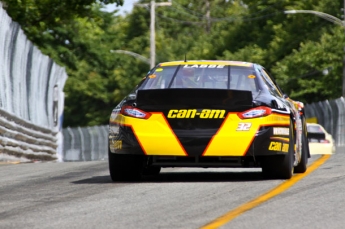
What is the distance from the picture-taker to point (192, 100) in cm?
1219

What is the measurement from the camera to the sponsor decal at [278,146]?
12.2 meters

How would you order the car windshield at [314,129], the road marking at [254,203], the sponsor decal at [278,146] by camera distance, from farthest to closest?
1. the car windshield at [314,129]
2. the sponsor decal at [278,146]
3. the road marking at [254,203]

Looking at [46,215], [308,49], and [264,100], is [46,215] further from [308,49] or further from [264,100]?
[308,49]

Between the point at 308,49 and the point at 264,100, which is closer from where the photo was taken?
the point at 264,100

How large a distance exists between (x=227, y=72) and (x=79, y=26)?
159ft

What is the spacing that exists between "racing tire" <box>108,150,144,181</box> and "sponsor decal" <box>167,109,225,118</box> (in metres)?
0.75

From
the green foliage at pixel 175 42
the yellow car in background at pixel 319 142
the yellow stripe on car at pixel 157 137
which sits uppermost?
the yellow stripe on car at pixel 157 137

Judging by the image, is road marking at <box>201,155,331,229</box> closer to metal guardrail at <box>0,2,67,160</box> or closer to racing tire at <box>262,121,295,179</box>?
racing tire at <box>262,121,295,179</box>

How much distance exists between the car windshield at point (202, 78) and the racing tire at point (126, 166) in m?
0.92

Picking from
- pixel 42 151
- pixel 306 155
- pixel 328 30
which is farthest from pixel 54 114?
pixel 328 30

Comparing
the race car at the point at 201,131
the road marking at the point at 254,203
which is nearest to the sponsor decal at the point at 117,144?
the race car at the point at 201,131

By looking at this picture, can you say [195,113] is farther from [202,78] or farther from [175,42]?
[175,42]

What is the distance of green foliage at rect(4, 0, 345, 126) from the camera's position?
115ft

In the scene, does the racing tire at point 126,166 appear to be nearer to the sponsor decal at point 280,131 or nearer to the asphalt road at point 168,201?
the asphalt road at point 168,201
